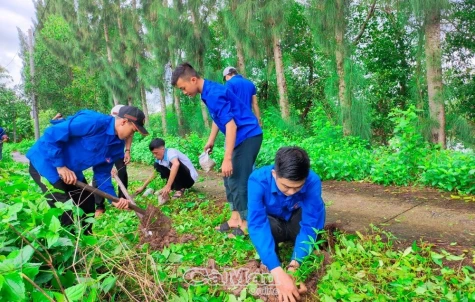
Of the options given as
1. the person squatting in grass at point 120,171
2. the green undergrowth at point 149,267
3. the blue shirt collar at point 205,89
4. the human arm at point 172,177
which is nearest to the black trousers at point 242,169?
the green undergrowth at point 149,267

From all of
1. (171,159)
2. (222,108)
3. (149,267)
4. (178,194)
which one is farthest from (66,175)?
(178,194)

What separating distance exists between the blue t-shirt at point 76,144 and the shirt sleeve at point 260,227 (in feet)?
5.00

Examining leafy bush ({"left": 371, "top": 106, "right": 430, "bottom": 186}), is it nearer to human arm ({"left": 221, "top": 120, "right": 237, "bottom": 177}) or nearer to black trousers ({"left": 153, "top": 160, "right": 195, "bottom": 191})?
human arm ({"left": 221, "top": 120, "right": 237, "bottom": 177})

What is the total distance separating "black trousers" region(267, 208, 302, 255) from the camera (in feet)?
8.38

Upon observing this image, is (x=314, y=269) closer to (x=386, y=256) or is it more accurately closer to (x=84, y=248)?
(x=386, y=256)

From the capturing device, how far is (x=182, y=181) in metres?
5.13

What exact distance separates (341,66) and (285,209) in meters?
5.78

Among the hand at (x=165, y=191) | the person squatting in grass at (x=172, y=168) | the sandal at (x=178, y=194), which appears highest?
the person squatting in grass at (x=172, y=168)

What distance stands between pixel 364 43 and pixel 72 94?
19.3 m

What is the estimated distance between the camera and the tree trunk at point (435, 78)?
5875 millimetres

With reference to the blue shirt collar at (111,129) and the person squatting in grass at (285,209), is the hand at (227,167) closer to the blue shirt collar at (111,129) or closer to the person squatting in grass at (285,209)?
the person squatting in grass at (285,209)

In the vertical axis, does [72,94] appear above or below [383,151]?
above

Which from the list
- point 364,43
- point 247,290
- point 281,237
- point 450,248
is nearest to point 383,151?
point 450,248

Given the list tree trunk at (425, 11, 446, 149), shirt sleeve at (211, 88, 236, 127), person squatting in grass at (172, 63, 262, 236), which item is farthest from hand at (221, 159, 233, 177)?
tree trunk at (425, 11, 446, 149)
